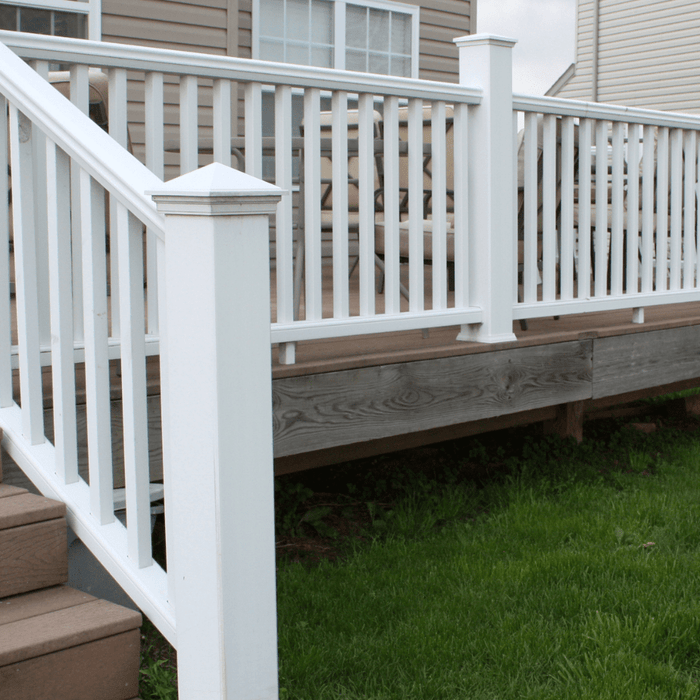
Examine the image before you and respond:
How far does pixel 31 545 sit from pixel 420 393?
1.55 metres

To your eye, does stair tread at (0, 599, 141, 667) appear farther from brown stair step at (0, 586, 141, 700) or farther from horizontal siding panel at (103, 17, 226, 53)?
horizontal siding panel at (103, 17, 226, 53)

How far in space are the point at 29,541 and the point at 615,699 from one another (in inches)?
57.0

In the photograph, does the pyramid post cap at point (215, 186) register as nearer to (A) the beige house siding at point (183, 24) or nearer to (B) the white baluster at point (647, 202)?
(B) the white baluster at point (647, 202)

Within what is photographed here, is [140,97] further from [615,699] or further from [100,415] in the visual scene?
[615,699]

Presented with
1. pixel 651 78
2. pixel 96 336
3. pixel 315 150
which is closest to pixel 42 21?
pixel 315 150

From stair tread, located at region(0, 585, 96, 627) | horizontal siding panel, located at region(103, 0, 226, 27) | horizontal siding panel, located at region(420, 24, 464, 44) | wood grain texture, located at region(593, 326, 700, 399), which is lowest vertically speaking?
stair tread, located at region(0, 585, 96, 627)

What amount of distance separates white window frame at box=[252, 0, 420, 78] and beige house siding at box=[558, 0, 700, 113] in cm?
794

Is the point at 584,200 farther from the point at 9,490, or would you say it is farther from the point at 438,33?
the point at 438,33

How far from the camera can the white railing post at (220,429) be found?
4.89 ft

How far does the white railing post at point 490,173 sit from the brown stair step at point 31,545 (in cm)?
181

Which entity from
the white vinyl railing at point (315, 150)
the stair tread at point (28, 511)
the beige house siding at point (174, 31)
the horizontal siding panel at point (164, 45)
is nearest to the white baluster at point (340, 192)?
the white vinyl railing at point (315, 150)

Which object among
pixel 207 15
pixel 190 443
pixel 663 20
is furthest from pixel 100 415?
pixel 663 20

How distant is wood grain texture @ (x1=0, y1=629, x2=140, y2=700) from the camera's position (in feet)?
5.59

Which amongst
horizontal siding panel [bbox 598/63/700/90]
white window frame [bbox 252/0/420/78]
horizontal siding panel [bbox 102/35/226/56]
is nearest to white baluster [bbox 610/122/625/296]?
horizontal siding panel [bbox 102/35/226/56]
